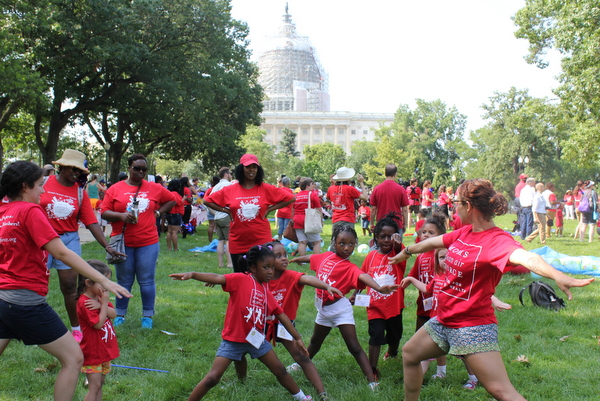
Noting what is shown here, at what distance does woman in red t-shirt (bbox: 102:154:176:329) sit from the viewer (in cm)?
625

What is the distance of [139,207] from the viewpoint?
629cm

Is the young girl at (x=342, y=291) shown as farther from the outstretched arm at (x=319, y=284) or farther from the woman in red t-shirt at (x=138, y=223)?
the woman in red t-shirt at (x=138, y=223)

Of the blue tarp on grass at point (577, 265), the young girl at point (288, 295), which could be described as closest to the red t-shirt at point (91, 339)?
the young girl at point (288, 295)

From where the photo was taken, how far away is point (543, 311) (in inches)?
289

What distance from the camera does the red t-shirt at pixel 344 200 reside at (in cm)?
1138

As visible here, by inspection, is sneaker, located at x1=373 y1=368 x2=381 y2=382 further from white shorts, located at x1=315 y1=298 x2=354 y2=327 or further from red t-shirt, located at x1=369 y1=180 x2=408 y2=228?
red t-shirt, located at x1=369 y1=180 x2=408 y2=228

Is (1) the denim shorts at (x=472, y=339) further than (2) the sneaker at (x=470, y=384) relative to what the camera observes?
No

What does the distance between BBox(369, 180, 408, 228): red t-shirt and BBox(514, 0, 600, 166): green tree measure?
523 inches

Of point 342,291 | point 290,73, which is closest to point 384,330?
point 342,291

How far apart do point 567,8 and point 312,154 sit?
7526 cm

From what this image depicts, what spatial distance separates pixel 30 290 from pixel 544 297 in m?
6.80

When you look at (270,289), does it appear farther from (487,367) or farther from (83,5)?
(83,5)

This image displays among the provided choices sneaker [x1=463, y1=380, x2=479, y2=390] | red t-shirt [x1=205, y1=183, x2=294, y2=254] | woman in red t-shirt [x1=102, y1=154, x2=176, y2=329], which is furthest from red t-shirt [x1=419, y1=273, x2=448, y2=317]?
woman in red t-shirt [x1=102, y1=154, x2=176, y2=329]

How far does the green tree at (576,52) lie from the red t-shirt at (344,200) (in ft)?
42.0
